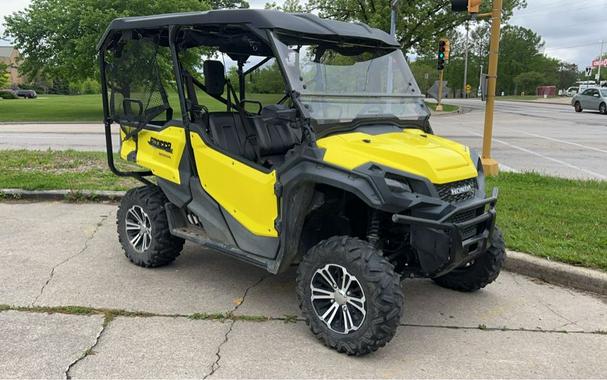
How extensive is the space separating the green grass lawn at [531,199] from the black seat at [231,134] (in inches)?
107

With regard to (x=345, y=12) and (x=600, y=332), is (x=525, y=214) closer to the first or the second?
(x=600, y=332)

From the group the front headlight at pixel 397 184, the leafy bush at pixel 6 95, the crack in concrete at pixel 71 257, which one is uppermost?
the front headlight at pixel 397 184

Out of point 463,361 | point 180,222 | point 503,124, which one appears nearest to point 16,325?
point 180,222

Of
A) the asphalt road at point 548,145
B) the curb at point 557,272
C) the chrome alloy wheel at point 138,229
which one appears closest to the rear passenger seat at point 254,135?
the chrome alloy wheel at point 138,229

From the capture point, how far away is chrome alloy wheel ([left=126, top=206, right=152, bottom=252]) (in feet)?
16.5

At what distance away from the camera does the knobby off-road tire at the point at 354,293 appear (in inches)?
132

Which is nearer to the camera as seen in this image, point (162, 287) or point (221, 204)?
point (221, 204)

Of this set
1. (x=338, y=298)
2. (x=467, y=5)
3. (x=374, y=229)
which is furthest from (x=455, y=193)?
(x=467, y=5)

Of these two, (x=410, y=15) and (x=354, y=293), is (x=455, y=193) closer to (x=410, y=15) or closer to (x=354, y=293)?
(x=354, y=293)

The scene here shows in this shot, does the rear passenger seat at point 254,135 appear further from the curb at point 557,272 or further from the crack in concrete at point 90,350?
the curb at point 557,272

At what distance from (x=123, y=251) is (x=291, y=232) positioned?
2.51 m

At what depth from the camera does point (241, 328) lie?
388 cm

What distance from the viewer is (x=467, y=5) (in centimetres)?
890

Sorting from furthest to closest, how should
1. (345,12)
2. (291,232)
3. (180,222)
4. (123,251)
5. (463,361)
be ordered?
(345,12)
(123,251)
(180,222)
(291,232)
(463,361)
